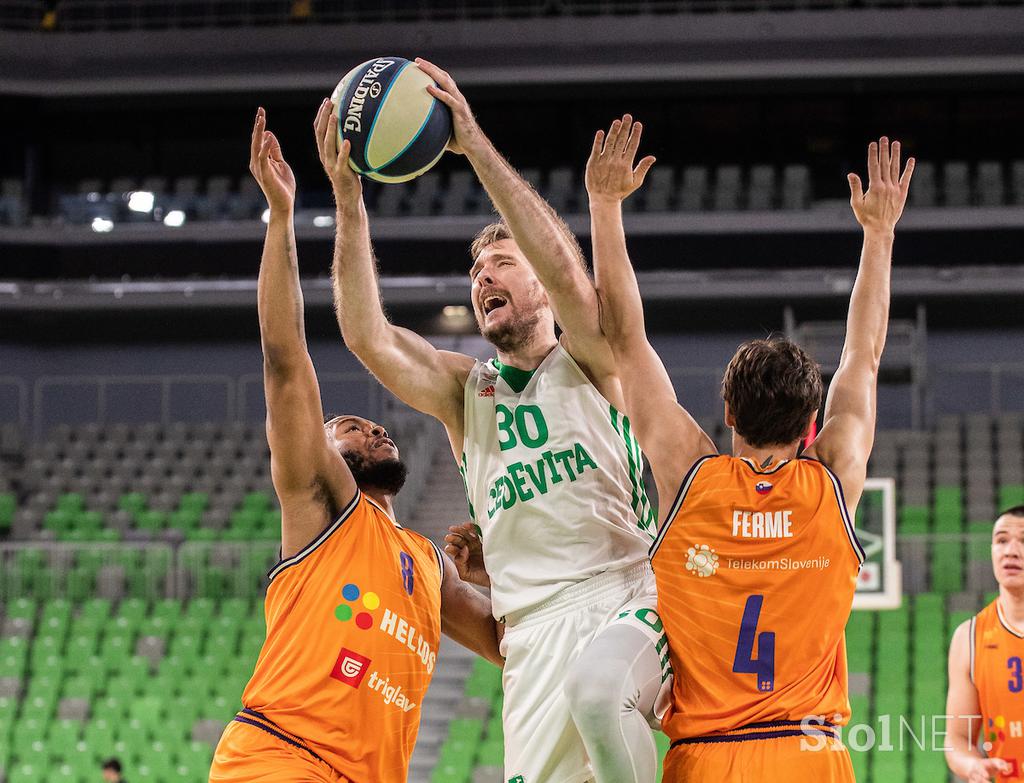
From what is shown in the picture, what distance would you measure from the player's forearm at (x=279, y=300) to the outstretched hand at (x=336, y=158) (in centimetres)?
26

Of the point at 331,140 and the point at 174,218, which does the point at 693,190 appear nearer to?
the point at 174,218

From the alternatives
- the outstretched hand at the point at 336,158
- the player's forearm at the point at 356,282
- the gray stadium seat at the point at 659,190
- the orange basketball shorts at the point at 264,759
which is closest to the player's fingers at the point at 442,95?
the outstretched hand at the point at 336,158

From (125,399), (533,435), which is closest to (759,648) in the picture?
(533,435)

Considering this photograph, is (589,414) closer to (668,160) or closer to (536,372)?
(536,372)

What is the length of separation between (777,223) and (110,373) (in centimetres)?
1215

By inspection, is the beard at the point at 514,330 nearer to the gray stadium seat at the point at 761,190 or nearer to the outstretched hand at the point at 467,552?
the outstretched hand at the point at 467,552

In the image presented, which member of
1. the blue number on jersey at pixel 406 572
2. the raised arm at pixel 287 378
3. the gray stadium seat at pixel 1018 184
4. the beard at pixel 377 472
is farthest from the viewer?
the gray stadium seat at pixel 1018 184

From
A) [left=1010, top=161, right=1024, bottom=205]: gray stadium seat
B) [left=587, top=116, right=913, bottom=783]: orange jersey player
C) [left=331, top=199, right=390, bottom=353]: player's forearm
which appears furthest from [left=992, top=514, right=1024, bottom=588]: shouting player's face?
[left=1010, top=161, right=1024, bottom=205]: gray stadium seat

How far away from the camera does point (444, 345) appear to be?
22.8 m

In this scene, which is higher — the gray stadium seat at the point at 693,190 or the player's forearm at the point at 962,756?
the gray stadium seat at the point at 693,190

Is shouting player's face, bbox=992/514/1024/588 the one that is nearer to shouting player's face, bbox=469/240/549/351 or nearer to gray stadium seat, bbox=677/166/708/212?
shouting player's face, bbox=469/240/549/351

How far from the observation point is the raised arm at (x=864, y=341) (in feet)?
11.5

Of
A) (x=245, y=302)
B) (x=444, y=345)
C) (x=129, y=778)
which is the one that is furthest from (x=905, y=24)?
(x=129, y=778)

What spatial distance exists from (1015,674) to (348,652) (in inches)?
127
